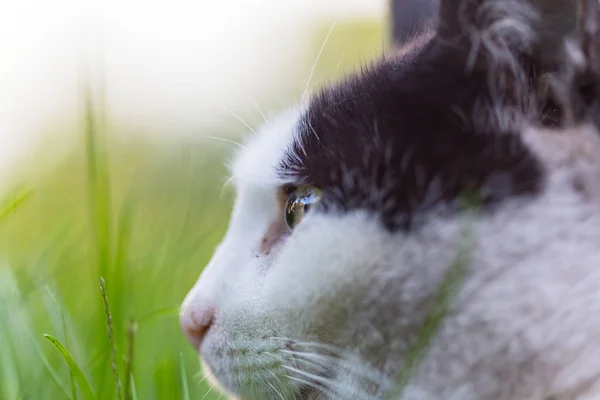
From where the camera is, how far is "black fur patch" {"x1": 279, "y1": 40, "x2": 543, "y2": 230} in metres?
0.53

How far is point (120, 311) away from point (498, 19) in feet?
1.65

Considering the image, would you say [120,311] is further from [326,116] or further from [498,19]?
[498,19]

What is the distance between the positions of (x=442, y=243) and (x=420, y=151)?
8 centimetres

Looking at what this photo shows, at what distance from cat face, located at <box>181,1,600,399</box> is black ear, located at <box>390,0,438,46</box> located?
34cm

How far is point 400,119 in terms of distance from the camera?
0.57 m

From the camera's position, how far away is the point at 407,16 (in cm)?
99

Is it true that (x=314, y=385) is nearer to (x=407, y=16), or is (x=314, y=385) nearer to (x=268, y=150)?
(x=268, y=150)

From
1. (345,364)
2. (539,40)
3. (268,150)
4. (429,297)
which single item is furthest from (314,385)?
(539,40)

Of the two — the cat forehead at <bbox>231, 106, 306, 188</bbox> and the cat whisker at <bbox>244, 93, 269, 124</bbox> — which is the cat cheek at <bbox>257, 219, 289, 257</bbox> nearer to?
the cat forehead at <bbox>231, 106, 306, 188</bbox>

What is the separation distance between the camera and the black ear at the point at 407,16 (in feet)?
3.02

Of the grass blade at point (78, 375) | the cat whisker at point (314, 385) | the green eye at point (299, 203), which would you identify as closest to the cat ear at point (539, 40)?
the green eye at point (299, 203)

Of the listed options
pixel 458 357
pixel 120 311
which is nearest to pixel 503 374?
pixel 458 357

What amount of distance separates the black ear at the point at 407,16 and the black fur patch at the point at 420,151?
331 mm

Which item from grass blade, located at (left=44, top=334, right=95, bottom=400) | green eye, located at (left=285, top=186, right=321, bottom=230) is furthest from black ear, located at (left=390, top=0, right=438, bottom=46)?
grass blade, located at (left=44, top=334, right=95, bottom=400)
